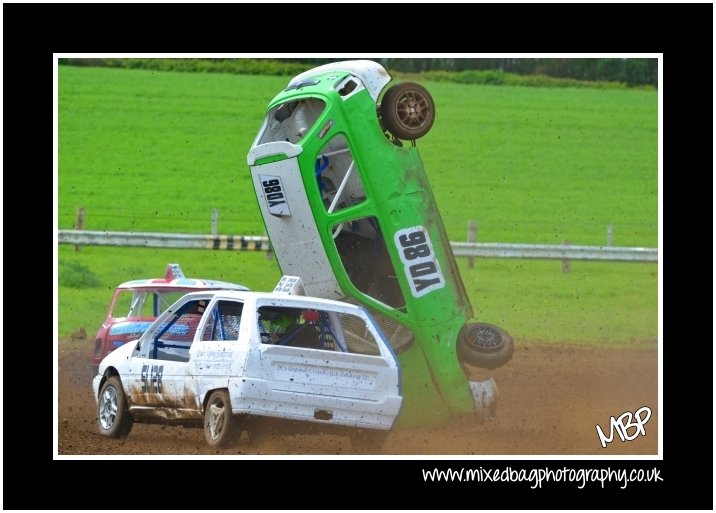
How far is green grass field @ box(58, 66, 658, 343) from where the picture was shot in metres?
23.3

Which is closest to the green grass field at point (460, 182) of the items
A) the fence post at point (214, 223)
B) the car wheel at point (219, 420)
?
the fence post at point (214, 223)

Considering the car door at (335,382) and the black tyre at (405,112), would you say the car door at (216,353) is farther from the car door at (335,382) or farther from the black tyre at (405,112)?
the black tyre at (405,112)

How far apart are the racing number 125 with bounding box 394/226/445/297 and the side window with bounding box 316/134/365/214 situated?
62cm

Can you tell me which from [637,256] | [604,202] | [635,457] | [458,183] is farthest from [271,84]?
[635,457]

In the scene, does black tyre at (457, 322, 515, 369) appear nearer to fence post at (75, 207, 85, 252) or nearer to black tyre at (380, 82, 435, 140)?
black tyre at (380, 82, 435, 140)

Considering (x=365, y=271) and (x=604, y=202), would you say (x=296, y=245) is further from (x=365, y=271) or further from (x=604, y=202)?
(x=604, y=202)

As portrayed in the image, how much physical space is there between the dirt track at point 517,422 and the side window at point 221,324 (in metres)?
0.96

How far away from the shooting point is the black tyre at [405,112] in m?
12.5

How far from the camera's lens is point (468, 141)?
103ft

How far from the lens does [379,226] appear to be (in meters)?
12.6

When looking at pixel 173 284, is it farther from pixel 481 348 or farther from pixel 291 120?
pixel 481 348

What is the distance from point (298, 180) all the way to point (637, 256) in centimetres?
1172

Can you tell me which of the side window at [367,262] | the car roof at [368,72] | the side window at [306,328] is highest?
the car roof at [368,72]

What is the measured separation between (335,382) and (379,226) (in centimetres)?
249
